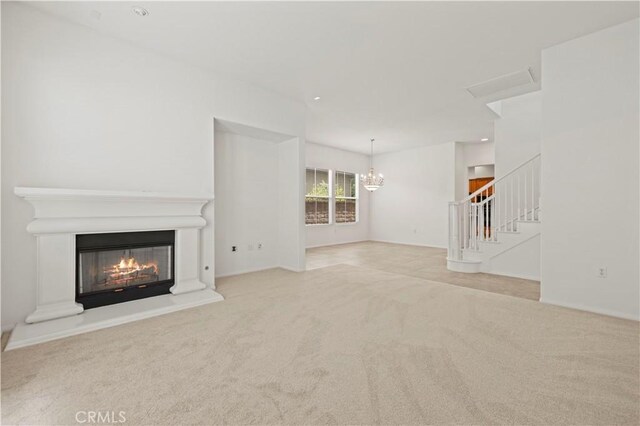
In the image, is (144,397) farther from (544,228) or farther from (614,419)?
(544,228)

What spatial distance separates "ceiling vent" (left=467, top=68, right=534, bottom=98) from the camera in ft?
13.5

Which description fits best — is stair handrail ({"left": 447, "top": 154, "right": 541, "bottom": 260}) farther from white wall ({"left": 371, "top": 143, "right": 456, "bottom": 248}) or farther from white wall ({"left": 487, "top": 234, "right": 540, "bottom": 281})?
white wall ({"left": 371, "top": 143, "right": 456, "bottom": 248})

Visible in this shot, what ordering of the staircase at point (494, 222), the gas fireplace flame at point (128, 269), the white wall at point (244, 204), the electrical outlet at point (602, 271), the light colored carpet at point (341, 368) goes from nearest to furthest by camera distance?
the light colored carpet at point (341, 368), the electrical outlet at point (602, 271), the gas fireplace flame at point (128, 269), the white wall at point (244, 204), the staircase at point (494, 222)

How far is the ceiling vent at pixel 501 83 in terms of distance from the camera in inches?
162

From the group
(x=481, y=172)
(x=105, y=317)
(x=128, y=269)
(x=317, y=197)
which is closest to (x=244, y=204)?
(x=128, y=269)

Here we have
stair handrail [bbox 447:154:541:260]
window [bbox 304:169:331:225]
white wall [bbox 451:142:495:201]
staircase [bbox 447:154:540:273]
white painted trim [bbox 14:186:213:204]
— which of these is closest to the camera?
white painted trim [bbox 14:186:213:204]

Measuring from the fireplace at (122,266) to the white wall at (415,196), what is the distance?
24.3 feet

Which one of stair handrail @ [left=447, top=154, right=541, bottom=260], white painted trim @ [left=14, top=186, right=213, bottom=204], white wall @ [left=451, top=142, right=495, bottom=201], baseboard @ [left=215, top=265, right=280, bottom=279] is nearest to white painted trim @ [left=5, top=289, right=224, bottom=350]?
baseboard @ [left=215, top=265, right=280, bottom=279]

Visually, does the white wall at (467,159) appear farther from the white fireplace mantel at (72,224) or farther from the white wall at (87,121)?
the white fireplace mantel at (72,224)

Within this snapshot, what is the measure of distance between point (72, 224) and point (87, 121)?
114cm

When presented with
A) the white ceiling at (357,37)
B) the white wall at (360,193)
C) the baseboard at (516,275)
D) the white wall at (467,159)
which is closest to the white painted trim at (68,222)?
the white ceiling at (357,37)

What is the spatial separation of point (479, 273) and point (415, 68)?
3.71m

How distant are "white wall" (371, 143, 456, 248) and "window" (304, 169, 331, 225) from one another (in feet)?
7.28

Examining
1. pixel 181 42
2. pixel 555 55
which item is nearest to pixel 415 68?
pixel 555 55
